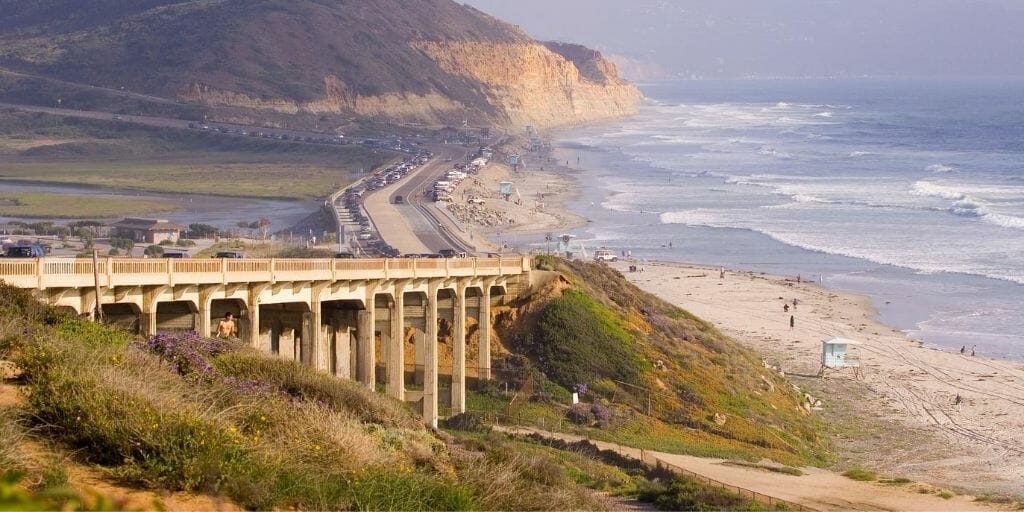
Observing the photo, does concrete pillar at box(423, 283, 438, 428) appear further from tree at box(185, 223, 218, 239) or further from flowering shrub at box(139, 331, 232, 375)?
tree at box(185, 223, 218, 239)

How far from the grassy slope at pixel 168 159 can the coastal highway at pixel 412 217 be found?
529 cm

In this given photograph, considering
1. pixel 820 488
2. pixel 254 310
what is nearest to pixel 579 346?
pixel 820 488

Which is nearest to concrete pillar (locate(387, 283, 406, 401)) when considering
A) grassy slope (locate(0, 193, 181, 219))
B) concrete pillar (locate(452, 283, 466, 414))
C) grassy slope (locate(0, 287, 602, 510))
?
concrete pillar (locate(452, 283, 466, 414))

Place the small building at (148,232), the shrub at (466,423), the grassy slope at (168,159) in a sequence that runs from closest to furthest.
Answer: the shrub at (466,423), the small building at (148,232), the grassy slope at (168,159)

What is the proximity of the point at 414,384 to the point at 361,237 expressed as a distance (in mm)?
26640

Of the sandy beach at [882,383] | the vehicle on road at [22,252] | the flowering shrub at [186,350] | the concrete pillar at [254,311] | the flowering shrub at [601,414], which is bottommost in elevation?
the sandy beach at [882,383]

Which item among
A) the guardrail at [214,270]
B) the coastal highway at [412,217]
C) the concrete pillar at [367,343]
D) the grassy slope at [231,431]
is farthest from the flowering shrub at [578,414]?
the coastal highway at [412,217]

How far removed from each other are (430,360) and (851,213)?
60.3 metres

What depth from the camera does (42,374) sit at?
13625mm

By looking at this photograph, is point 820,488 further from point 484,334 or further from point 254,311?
point 254,311

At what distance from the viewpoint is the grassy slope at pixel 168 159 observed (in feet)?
324

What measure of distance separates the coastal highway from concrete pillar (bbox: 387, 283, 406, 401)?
22004 mm

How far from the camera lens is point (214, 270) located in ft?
79.9

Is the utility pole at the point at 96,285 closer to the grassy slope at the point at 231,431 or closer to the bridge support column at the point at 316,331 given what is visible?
the grassy slope at the point at 231,431
